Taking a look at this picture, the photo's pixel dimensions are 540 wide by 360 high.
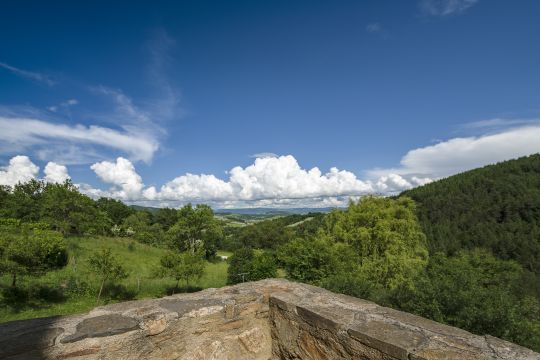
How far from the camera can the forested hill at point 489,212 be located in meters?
60.3

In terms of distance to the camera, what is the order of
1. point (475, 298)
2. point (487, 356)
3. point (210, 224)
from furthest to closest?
1. point (210, 224)
2. point (475, 298)
3. point (487, 356)

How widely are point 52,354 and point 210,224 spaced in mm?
37860

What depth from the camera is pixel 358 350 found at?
7.27ft

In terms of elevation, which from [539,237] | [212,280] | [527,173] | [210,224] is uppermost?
[527,173]

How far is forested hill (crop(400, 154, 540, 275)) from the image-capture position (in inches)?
2375

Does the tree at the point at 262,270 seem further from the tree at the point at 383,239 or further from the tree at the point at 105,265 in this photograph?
the tree at the point at 105,265

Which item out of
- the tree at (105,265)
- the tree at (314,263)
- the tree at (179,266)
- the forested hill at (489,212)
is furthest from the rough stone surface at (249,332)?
the forested hill at (489,212)

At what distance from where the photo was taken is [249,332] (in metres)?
3.01

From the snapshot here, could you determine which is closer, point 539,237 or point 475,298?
point 475,298

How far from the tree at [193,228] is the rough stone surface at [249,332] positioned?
36.2 m

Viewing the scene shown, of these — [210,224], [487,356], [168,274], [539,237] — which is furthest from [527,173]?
[487,356]

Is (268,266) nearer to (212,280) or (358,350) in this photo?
(212,280)

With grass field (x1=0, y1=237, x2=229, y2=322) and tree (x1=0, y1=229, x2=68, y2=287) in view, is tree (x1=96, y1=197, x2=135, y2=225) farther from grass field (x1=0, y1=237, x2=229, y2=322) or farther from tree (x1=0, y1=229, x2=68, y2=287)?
tree (x1=0, y1=229, x2=68, y2=287)

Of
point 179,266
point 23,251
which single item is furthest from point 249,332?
point 179,266
